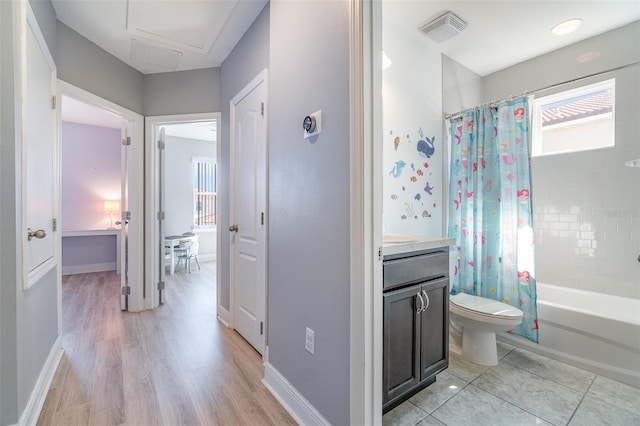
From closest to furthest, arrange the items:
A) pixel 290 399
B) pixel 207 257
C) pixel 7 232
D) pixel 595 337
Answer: pixel 7 232, pixel 290 399, pixel 595 337, pixel 207 257

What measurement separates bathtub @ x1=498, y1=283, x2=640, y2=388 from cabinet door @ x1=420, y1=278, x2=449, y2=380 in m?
1.04

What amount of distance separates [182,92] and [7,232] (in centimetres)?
220

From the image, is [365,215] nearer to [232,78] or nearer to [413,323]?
[413,323]

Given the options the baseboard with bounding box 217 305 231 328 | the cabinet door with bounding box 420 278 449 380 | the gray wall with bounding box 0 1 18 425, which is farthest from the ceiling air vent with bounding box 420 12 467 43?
the baseboard with bounding box 217 305 231 328

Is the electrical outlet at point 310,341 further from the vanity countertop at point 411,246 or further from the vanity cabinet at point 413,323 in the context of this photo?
the vanity countertop at point 411,246

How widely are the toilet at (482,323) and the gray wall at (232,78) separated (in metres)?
2.09

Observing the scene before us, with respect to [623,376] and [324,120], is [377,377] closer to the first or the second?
[324,120]

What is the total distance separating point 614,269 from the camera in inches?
93.8

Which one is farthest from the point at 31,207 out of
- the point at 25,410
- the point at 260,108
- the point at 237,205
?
the point at 260,108

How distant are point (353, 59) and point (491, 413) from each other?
195 centimetres

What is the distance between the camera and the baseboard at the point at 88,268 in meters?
4.67

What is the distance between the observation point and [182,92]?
3.01 metres

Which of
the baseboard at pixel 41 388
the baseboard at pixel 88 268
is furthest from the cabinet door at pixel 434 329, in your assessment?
the baseboard at pixel 88 268

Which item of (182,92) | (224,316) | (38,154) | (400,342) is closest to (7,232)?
(38,154)
